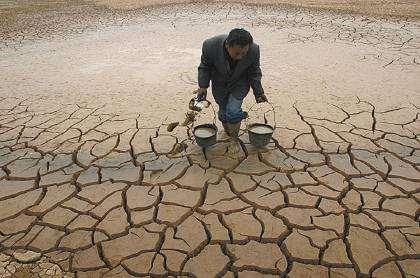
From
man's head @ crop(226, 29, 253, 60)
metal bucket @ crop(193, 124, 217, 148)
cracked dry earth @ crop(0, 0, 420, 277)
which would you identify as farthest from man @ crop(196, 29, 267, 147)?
cracked dry earth @ crop(0, 0, 420, 277)

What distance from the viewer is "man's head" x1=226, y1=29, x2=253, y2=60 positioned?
9.39 ft

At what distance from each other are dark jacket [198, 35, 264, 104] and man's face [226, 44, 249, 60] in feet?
0.61

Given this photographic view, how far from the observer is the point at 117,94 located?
5.15 metres

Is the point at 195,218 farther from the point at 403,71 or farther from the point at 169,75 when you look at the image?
the point at 403,71

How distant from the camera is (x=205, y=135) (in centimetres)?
358

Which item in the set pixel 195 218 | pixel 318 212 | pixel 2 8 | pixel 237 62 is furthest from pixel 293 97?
pixel 2 8

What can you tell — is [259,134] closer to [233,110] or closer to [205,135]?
[233,110]

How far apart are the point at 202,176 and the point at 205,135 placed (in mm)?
468

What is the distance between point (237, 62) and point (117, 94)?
2455 millimetres

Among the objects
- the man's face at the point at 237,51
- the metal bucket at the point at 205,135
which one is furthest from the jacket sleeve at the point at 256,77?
the metal bucket at the point at 205,135

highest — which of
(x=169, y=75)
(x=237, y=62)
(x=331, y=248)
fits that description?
(x=237, y=62)

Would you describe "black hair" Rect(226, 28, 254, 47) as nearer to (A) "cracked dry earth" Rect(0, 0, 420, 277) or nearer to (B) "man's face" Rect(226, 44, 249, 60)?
(B) "man's face" Rect(226, 44, 249, 60)

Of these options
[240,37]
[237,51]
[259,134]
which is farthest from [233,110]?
[240,37]

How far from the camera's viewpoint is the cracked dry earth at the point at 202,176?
2.49 m
